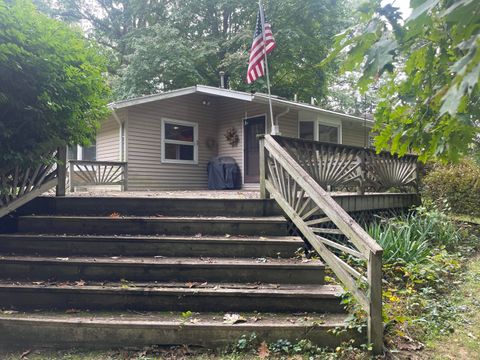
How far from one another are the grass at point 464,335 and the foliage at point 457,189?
3.74m

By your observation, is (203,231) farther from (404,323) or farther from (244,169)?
(244,169)

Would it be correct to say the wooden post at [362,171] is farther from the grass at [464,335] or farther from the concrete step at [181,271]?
the concrete step at [181,271]

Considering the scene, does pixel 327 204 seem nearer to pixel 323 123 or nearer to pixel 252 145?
pixel 252 145

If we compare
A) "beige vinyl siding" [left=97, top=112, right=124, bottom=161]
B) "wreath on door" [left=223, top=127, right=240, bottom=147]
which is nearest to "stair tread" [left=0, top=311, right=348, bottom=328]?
"beige vinyl siding" [left=97, top=112, right=124, bottom=161]

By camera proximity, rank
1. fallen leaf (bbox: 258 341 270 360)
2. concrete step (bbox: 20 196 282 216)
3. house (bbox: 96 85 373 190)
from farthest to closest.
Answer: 1. house (bbox: 96 85 373 190)
2. concrete step (bbox: 20 196 282 216)
3. fallen leaf (bbox: 258 341 270 360)

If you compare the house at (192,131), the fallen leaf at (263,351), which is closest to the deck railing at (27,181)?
the fallen leaf at (263,351)

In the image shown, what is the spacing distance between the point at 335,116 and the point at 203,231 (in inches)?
317

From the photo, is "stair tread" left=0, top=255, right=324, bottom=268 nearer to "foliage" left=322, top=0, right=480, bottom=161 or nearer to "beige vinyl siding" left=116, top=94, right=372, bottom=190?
"foliage" left=322, top=0, right=480, bottom=161

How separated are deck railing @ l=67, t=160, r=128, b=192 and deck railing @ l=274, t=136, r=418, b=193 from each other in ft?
18.5

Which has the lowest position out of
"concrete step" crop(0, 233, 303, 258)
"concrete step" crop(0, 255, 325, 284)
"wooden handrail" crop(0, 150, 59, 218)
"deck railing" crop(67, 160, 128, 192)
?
"concrete step" crop(0, 255, 325, 284)

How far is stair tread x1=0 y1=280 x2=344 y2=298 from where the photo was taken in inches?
118

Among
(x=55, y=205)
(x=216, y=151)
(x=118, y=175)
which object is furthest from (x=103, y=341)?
(x=216, y=151)

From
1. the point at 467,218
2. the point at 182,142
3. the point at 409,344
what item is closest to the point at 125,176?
the point at 182,142

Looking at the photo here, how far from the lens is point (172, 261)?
3.37 meters
